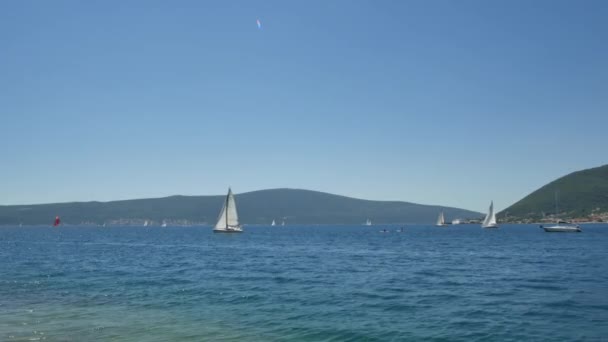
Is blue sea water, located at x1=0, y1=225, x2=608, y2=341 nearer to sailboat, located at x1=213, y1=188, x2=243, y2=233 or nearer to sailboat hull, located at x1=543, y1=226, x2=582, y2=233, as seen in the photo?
sailboat, located at x1=213, y1=188, x2=243, y2=233

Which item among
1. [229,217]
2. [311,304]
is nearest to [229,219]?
[229,217]

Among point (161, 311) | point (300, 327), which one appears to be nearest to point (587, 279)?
point (300, 327)

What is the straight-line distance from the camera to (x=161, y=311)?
1216 inches

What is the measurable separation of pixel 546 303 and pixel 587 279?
1584 centimetres

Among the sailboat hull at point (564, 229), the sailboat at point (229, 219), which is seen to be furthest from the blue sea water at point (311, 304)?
the sailboat hull at point (564, 229)

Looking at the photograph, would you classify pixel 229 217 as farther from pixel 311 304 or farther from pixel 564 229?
pixel 311 304

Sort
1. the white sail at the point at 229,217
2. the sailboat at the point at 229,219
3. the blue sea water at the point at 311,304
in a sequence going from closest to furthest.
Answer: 1. the blue sea water at the point at 311,304
2. the white sail at the point at 229,217
3. the sailboat at the point at 229,219

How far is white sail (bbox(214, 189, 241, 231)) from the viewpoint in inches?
6457

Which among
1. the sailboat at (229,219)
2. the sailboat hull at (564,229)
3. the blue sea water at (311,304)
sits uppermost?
the sailboat at (229,219)

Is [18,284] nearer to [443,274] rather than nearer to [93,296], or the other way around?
[93,296]

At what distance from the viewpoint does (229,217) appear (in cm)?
16850

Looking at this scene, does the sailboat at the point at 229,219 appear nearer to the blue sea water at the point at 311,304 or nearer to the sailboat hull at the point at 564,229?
the blue sea water at the point at 311,304

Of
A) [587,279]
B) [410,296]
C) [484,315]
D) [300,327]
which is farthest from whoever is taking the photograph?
[587,279]

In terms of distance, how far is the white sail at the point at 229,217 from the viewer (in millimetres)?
164000
